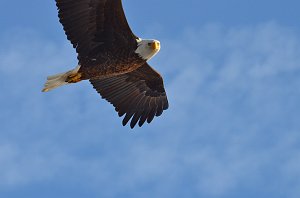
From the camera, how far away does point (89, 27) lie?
18.3m

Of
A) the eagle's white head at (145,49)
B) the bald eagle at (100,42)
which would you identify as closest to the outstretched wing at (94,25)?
the bald eagle at (100,42)

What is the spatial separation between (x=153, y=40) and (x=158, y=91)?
2.14 metres

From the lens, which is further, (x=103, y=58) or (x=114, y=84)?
(x=114, y=84)

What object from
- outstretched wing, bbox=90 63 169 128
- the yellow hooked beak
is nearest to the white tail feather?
the yellow hooked beak

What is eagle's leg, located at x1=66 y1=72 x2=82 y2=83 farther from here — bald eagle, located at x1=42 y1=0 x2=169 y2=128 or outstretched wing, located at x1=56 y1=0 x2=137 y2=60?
outstretched wing, located at x1=56 y1=0 x2=137 y2=60

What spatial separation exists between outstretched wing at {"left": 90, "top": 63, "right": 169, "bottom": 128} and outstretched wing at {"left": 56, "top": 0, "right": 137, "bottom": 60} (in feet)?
6.24

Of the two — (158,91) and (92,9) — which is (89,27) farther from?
(158,91)

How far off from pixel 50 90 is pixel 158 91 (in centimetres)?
284

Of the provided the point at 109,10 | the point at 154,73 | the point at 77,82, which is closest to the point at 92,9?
the point at 109,10

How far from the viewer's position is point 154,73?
66.3 ft

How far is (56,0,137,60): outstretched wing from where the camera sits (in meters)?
17.8

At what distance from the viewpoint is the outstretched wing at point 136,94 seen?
20.3 meters

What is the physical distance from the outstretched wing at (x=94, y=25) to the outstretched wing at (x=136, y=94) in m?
1.90

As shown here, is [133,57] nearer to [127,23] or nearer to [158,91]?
[127,23]
